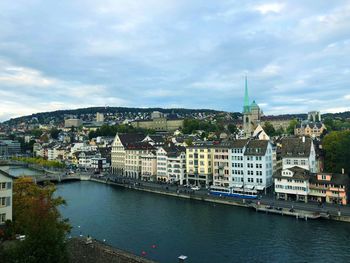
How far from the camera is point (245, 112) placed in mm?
119875

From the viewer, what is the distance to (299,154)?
55094mm

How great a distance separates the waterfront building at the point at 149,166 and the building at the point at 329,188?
3692cm

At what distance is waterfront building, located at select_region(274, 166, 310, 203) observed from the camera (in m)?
49.2

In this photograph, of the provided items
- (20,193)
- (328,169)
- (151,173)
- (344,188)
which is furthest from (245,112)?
(20,193)

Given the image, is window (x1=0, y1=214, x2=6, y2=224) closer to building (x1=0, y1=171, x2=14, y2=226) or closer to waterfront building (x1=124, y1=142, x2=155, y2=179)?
building (x1=0, y1=171, x2=14, y2=226)

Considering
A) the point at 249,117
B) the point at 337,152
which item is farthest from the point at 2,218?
the point at 249,117

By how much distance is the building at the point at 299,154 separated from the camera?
179ft

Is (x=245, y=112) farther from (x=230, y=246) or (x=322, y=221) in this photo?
(x=230, y=246)

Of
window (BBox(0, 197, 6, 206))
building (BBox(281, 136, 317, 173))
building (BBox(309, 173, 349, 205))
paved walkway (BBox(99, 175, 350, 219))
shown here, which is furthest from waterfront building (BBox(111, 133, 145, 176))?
window (BBox(0, 197, 6, 206))

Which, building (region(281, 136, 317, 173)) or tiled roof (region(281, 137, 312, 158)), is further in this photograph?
tiled roof (region(281, 137, 312, 158))

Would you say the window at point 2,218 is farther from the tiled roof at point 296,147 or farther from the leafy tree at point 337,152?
A: the leafy tree at point 337,152

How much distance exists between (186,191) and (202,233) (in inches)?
840

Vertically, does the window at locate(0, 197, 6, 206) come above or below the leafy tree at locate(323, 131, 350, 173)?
below

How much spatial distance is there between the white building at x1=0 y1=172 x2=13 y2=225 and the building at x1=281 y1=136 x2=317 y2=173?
39580 mm
